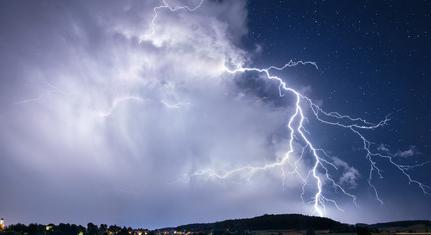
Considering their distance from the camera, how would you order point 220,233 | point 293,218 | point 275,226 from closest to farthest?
1. point 220,233
2. point 275,226
3. point 293,218

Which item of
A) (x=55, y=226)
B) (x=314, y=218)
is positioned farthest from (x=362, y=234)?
(x=55, y=226)

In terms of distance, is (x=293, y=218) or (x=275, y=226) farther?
(x=293, y=218)

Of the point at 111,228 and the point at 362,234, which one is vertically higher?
the point at 111,228

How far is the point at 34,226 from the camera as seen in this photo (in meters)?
93.6

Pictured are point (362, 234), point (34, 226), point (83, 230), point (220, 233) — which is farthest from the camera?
point (83, 230)

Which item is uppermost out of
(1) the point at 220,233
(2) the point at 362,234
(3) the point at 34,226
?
(3) the point at 34,226

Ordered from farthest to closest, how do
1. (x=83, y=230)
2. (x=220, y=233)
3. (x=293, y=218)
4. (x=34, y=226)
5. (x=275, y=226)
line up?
(x=293, y=218) → (x=275, y=226) → (x=83, y=230) → (x=34, y=226) → (x=220, y=233)

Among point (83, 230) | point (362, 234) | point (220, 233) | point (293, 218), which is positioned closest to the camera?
point (362, 234)

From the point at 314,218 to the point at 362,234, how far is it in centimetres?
Answer: 7151

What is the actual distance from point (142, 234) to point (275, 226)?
3631 cm

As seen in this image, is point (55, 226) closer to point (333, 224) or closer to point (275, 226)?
point (275, 226)

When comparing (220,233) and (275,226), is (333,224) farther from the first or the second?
(220,233)

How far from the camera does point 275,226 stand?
111 meters

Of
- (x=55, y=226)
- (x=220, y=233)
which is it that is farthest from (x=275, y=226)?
(x=55, y=226)
